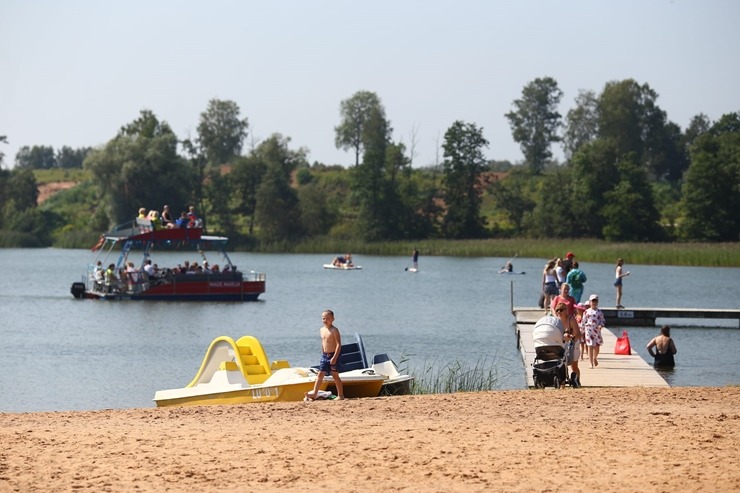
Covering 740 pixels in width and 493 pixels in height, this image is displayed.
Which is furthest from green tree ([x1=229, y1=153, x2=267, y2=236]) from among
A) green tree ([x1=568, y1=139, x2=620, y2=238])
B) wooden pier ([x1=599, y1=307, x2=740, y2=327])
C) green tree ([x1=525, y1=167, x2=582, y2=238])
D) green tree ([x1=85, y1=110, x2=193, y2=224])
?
wooden pier ([x1=599, y1=307, x2=740, y2=327])

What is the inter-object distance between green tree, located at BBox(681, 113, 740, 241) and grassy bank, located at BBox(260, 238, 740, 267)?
5.91m

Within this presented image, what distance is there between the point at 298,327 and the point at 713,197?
206 feet

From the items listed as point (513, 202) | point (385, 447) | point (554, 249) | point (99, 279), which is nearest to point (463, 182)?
point (513, 202)

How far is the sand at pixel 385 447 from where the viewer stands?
12.2 meters

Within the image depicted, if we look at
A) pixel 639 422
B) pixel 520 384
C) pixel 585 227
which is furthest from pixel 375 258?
pixel 639 422

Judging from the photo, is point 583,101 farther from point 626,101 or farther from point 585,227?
point 585,227

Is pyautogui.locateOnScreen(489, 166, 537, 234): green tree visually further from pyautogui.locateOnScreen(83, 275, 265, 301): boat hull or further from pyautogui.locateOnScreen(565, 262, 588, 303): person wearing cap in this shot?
pyautogui.locateOnScreen(565, 262, 588, 303): person wearing cap

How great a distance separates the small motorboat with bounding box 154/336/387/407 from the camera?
Answer: 18609mm

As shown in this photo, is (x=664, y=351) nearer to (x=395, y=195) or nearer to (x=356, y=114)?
(x=395, y=195)

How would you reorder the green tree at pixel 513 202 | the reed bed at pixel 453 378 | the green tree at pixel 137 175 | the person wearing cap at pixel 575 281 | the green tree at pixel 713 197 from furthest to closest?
1. the green tree at pixel 513 202
2. the green tree at pixel 137 175
3. the green tree at pixel 713 197
4. the person wearing cap at pixel 575 281
5. the reed bed at pixel 453 378

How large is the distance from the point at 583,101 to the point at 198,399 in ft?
457

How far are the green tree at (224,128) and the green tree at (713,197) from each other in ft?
216

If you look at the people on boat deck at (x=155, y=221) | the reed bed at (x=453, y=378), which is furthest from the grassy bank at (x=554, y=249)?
the reed bed at (x=453, y=378)

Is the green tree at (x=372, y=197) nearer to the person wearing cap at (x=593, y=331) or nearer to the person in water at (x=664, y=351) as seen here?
the person in water at (x=664, y=351)
